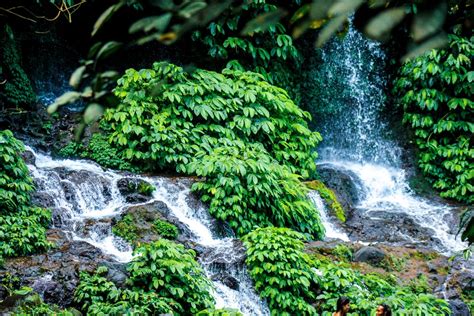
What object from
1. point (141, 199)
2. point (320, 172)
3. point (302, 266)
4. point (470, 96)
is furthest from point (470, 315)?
point (470, 96)

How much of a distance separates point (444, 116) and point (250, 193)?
5.89m

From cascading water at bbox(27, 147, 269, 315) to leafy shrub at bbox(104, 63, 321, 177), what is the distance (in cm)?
70

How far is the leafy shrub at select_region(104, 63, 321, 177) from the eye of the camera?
366 inches

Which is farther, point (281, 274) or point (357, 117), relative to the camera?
point (357, 117)

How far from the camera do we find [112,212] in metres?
7.77

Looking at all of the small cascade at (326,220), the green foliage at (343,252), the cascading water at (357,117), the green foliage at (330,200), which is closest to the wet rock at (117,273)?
the green foliage at (343,252)

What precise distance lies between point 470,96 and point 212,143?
602cm

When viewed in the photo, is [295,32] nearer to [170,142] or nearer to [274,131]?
[170,142]

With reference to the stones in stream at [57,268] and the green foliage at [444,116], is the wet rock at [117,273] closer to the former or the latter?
the stones in stream at [57,268]

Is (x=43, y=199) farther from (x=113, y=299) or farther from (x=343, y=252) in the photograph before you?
(x=343, y=252)

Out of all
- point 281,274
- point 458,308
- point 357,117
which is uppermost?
point 357,117

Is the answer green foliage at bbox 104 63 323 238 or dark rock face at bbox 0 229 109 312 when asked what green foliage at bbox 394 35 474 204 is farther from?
dark rock face at bbox 0 229 109 312

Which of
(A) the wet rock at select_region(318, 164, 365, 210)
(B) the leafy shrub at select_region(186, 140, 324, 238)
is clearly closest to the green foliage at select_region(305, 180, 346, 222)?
(A) the wet rock at select_region(318, 164, 365, 210)

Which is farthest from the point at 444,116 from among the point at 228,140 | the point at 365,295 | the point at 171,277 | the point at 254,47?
the point at 171,277
